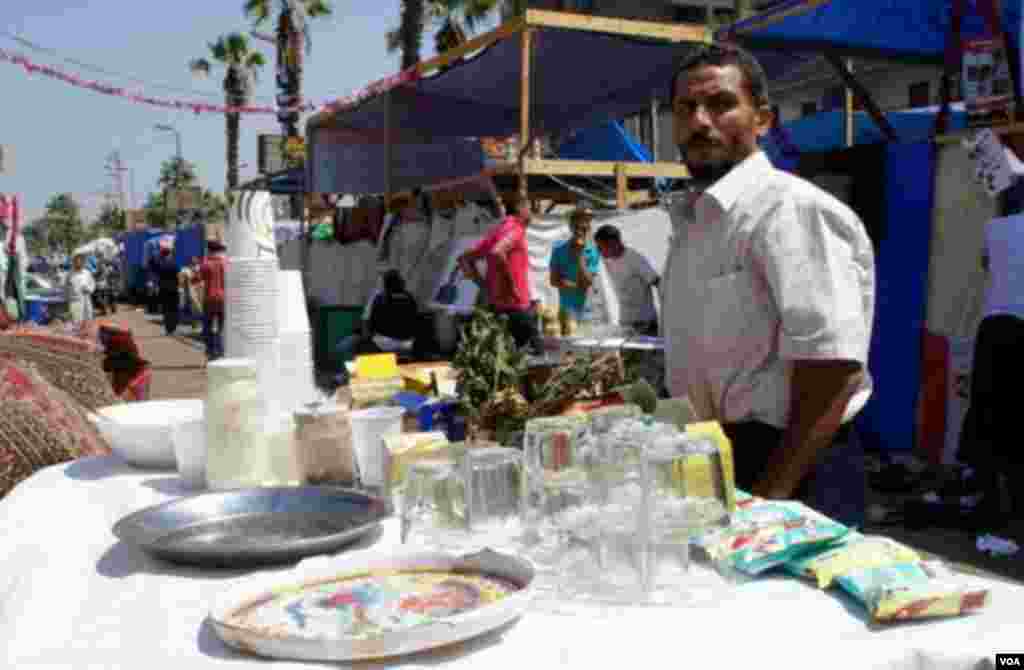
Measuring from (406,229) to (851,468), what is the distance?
1055 cm

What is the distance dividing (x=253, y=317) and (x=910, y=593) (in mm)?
1535

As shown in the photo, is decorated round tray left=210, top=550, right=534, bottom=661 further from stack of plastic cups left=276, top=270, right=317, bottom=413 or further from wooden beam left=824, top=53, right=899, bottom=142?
wooden beam left=824, top=53, right=899, bottom=142

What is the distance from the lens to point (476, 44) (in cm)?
888

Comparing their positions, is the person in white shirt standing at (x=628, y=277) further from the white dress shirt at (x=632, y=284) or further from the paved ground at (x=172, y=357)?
the paved ground at (x=172, y=357)

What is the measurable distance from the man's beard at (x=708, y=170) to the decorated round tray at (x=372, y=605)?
3.46 ft

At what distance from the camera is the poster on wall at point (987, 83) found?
519cm

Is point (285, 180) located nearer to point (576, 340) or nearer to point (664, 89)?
point (664, 89)

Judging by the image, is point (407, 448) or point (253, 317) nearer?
point (407, 448)

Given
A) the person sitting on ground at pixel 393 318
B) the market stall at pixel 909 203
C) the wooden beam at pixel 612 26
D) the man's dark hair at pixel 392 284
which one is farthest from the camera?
the man's dark hair at pixel 392 284

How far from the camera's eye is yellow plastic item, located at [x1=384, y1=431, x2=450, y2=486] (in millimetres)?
1679

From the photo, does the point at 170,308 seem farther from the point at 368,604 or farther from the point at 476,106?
the point at 368,604

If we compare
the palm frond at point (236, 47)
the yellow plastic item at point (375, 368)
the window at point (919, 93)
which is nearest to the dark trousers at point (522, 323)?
the yellow plastic item at point (375, 368)

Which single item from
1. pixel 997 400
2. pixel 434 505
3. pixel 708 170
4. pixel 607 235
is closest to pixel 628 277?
pixel 607 235

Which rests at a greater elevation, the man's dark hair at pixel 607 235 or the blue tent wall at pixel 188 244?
the blue tent wall at pixel 188 244
